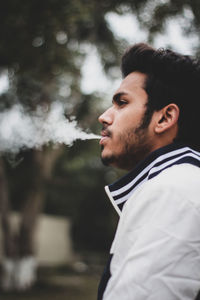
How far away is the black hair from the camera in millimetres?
1369

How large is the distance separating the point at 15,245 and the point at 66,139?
32.3 feet

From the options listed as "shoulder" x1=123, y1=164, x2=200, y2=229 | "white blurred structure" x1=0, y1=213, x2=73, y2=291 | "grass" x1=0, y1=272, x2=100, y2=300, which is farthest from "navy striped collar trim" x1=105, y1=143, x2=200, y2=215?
"white blurred structure" x1=0, y1=213, x2=73, y2=291

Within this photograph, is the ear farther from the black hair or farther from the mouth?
the mouth

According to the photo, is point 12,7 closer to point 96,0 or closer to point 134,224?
point 96,0

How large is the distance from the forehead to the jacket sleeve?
25.1 inches

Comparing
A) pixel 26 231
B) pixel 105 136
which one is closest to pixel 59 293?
pixel 26 231

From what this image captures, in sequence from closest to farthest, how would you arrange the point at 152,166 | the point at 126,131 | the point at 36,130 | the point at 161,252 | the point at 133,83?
the point at 161,252 → the point at 152,166 → the point at 126,131 → the point at 133,83 → the point at 36,130

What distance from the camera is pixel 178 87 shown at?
1401 millimetres

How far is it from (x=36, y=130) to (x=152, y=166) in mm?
2978

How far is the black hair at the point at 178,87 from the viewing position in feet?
4.49

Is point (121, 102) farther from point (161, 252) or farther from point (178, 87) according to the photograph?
point (161, 252)

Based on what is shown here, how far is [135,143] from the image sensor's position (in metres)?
1.31

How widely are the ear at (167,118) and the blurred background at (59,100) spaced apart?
786 mm

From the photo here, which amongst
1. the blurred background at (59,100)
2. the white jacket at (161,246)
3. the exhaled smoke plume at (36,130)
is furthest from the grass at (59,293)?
the white jacket at (161,246)
